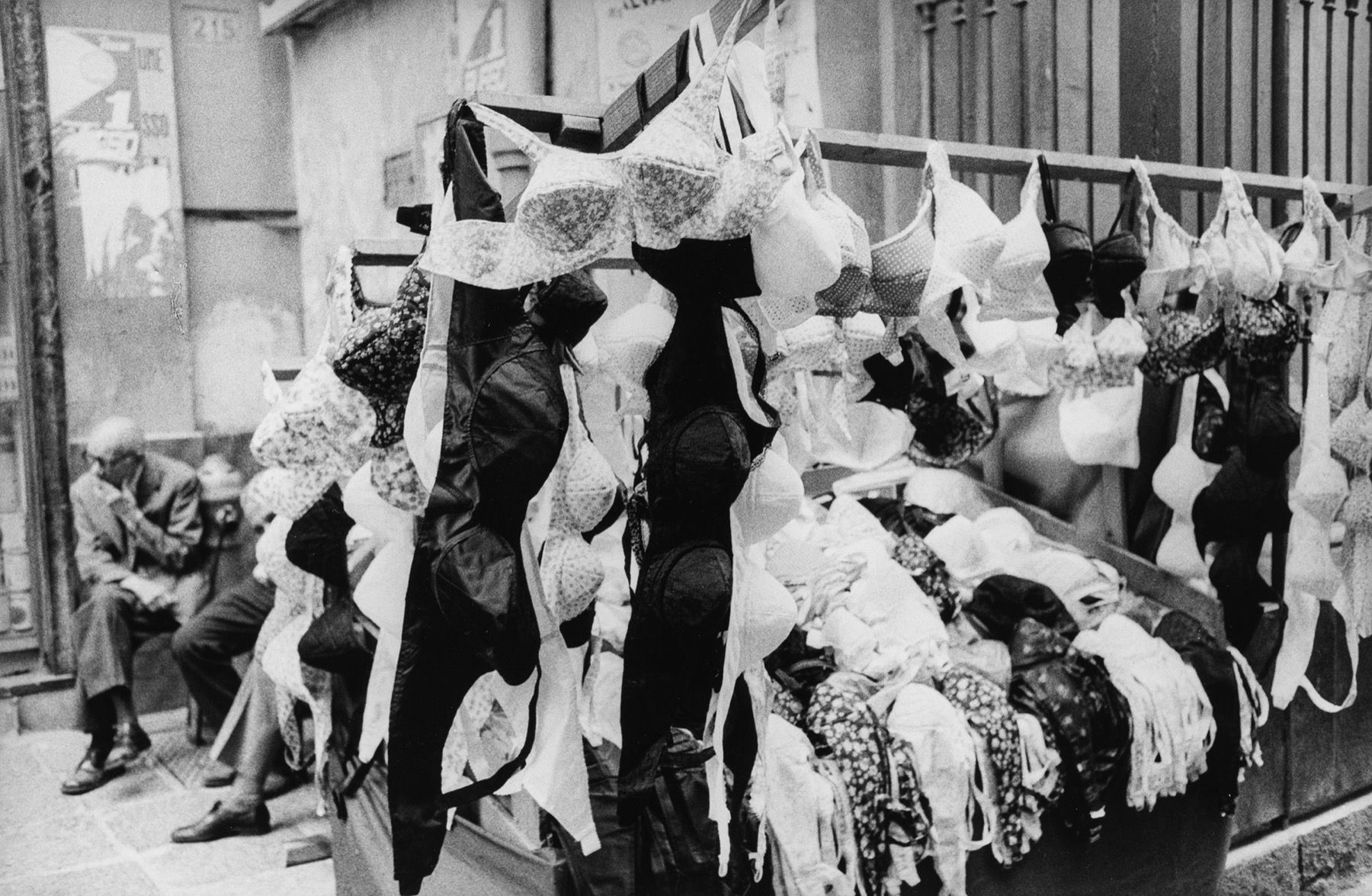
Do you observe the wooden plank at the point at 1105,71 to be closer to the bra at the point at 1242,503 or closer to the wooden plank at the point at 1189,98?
the wooden plank at the point at 1189,98

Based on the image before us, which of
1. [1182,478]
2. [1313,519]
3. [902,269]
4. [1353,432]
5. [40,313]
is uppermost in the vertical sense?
[40,313]

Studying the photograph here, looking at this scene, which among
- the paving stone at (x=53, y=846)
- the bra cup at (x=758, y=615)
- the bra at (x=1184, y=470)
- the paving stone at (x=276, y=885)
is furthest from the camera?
the paving stone at (x=53, y=846)

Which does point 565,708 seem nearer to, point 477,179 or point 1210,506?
point 477,179

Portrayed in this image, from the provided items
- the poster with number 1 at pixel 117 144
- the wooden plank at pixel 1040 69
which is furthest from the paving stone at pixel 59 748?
the wooden plank at pixel 1040 69

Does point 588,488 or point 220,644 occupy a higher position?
point 588,488

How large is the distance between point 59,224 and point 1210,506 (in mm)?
5026

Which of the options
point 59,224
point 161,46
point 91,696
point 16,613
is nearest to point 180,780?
point 91,696

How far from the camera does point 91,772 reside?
17.1 ft

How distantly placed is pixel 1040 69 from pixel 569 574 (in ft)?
11.4

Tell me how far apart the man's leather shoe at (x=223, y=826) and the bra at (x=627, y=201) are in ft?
11.6

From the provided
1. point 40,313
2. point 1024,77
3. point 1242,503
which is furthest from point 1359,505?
point 40,313

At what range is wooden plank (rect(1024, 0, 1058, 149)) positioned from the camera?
4.63 metres

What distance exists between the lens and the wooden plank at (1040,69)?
4.63m

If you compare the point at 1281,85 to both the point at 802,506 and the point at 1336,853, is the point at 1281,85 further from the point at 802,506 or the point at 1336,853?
the point at 802,506
